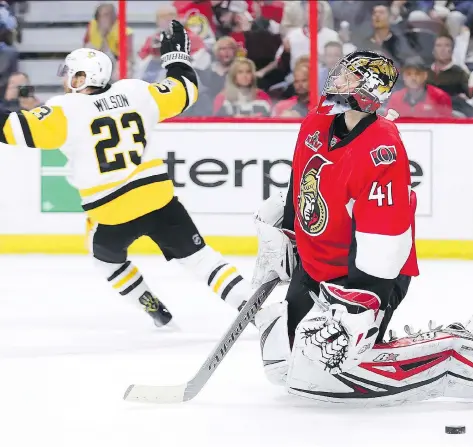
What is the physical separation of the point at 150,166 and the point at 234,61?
233 centimetres

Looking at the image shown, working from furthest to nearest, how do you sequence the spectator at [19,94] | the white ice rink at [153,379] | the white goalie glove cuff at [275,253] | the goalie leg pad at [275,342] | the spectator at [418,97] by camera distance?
the spectator at [19,94], the spectator at [418,97], the white goalie glove cuff at [275,253], the goalie leg pad at [275,342], the white ice rink at [153,379]

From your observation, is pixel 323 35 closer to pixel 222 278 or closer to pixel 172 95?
pixel 172 95

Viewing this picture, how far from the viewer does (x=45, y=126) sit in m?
3.88

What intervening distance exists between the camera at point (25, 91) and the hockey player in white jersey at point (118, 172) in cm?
252

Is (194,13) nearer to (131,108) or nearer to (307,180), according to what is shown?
(131,108)

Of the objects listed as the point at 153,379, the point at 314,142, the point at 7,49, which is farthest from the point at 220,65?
the point at 314,142

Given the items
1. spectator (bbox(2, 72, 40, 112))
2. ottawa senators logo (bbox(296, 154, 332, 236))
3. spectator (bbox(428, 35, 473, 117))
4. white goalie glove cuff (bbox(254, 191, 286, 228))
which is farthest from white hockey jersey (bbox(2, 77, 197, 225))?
spectator (bbox(2, 72, 40, 112))

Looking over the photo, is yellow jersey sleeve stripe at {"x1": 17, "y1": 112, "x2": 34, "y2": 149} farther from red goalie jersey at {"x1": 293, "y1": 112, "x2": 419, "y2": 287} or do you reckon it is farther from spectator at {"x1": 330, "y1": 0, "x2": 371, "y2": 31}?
spectator at {"x1": 330, "y1": 0, "x2": 371, "y2": 31}

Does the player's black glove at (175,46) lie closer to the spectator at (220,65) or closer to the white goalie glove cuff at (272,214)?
the white goalie glove cuff at (272,214)

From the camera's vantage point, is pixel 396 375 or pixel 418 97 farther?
pixel 418 97

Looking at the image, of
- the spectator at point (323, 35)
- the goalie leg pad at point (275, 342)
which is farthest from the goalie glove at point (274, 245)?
the spectator at point (323, 35)

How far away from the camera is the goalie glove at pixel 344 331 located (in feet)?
8.79

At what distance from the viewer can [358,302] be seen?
2691 mm

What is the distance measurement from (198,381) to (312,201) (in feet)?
1.81
